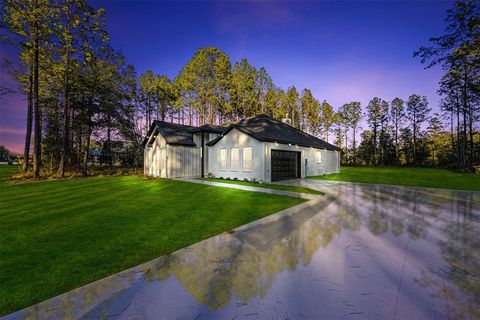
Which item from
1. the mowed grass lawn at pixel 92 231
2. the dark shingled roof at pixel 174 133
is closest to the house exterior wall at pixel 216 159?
the dark shingled roof at pixel 174 133

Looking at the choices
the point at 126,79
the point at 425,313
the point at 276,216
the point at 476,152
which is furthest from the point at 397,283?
the point at 476,152

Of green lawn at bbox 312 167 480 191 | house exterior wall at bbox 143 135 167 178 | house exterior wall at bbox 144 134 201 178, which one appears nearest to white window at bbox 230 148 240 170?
house exterior wall at bbox 144 134 201 178

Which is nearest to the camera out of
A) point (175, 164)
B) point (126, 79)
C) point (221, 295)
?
point (221, 295)

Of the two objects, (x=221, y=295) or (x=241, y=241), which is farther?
(x=241, y=241)

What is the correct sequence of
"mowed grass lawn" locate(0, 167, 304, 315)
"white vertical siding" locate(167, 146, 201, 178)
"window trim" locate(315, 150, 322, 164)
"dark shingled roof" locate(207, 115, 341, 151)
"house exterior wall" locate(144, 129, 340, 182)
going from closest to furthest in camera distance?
1. "mowed grass lawn" locate(0, 167, 304, 315)
2. "house exterior wall" locate(144, 129, 340, 182)
3. "dark shingled roof" locate(207, 115, 341, 151)
4. "white vertical siding" locate(167, 146, 201, 178)
5. "window trim" locate(315, 150, 322, 164)

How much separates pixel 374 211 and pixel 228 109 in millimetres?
30493

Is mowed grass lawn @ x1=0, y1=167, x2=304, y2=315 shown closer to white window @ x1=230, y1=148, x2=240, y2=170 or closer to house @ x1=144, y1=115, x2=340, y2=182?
house @ x1=144, y1=115, x2=340, y2=182

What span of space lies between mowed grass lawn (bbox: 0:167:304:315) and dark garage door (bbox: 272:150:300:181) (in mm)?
7447

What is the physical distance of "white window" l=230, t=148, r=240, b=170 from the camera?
59.6 feet

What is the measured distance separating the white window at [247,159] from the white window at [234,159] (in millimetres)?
708

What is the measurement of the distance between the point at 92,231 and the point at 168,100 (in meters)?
37.1

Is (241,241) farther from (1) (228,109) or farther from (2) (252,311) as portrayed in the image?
(1) (228,109)

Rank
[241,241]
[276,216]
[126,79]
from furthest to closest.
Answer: [126,79]
[276,216]
[241,241]

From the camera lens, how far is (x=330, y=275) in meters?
Result: 3.42
